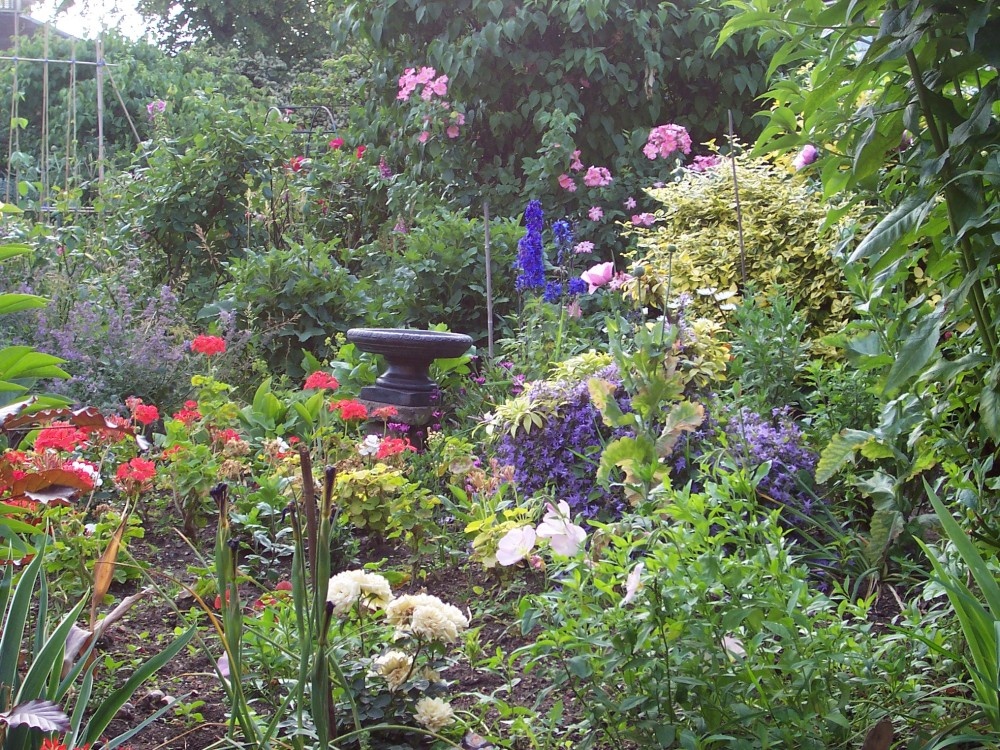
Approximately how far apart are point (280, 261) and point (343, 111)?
21.9 ft

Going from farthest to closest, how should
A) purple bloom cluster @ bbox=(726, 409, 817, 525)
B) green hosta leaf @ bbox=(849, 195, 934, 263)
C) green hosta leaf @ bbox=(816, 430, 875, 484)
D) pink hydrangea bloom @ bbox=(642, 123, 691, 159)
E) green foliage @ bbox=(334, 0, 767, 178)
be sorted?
green foliage @ bbox=(334, 0, 767, 178) < pink hydrangea bloom @ bbox=(642, 123, 691, 159) < purple bloom cluster @ bbox=(726, 409, 817, 525) < green hosta leaf @ bbox=(816, 430, 875, 484) < green hosta leaf @ bbox=(849, 195, 934, 263)

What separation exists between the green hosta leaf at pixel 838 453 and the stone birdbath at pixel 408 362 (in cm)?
212

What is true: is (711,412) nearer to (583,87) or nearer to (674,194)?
(674,194)

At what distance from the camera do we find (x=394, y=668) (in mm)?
1980

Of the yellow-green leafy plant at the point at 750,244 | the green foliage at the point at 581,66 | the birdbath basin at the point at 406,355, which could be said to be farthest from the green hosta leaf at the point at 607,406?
the green foliage at the point at 581,66

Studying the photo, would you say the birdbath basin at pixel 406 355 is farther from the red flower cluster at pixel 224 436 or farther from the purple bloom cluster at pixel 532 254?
the red flower cluster at pixel 224 436

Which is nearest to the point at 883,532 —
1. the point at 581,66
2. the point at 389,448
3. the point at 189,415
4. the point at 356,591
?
the point at 356,591

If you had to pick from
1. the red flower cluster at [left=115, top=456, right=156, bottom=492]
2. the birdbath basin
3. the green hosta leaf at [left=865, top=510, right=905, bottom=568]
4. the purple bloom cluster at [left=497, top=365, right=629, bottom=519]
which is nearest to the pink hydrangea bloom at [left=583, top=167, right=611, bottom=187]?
the birdbath basin

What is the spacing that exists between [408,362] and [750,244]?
67.9 inches

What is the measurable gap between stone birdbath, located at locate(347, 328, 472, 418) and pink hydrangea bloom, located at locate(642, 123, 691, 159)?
2670mm

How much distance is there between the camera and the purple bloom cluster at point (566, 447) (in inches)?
124

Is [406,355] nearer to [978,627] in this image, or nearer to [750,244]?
[750,244]

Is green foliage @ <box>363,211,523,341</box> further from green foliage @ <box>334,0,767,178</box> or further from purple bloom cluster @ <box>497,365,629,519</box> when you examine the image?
purple bloom cluster @ <box>497,365,629,519</box>

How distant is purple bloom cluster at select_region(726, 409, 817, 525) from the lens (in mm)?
2896
